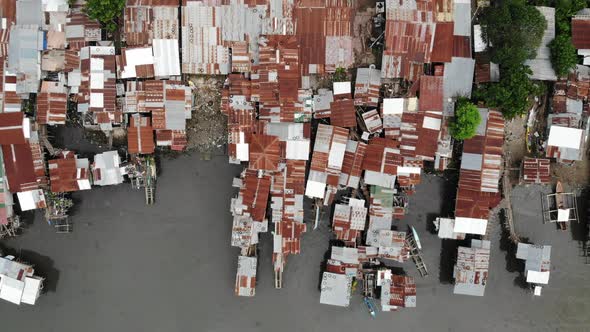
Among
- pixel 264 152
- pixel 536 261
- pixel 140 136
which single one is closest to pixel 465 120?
pixel 536 261

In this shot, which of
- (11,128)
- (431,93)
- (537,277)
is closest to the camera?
(11,128)

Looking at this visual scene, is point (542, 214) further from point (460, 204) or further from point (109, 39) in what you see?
point (109, 39)

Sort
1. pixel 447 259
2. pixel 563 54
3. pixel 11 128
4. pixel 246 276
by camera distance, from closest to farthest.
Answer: pixel 563 54, pixel 11 128, pixel 246 276, pixel 447 259

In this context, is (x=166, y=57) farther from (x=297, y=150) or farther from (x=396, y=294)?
(x=396, y=294)

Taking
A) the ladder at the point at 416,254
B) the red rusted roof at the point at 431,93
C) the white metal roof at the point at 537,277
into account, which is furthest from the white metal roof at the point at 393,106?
the white metal roof at the point at 537,277

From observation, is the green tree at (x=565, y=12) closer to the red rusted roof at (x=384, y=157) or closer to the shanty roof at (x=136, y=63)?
the red rusted roof at (x=384, y=157)

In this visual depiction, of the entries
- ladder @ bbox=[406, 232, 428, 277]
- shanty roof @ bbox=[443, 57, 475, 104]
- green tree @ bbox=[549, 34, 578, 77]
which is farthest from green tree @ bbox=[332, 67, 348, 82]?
green tree @ bbox=[549, 34, 578, 77]
